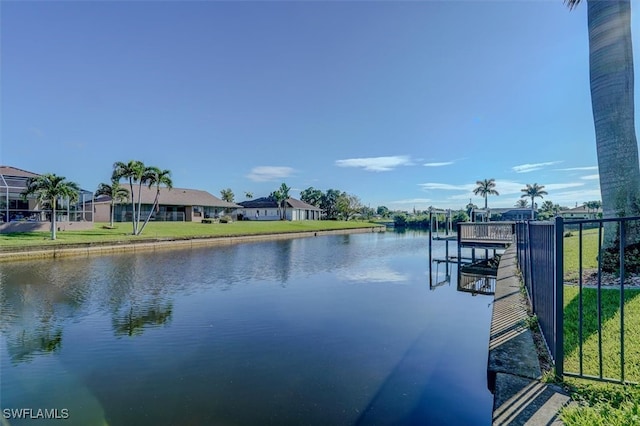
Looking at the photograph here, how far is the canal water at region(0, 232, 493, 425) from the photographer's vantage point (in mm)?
4332

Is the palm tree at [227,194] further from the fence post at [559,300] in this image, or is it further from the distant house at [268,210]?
the fence post at [559,300]

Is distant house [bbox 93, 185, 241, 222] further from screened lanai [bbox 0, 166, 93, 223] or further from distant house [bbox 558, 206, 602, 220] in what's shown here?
distant house [bbox 558, 206, 602, 220]

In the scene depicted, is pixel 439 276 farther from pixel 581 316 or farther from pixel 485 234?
pixel 581 316

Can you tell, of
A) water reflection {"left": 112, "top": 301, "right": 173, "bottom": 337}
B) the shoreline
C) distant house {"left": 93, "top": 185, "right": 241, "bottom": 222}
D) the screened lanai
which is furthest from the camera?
distant house {"left": 93, "top": 185, "right": 241, "bottom": 222}

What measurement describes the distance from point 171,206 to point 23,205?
16.3 metres

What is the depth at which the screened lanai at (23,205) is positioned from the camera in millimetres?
24812

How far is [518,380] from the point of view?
10.8ft

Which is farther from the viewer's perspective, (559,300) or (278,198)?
(278,198)

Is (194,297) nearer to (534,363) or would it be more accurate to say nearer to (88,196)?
(534,363)

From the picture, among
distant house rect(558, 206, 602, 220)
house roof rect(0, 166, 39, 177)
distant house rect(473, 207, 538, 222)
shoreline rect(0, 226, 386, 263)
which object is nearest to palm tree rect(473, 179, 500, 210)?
distant house rect(473, 207, 538, 222)

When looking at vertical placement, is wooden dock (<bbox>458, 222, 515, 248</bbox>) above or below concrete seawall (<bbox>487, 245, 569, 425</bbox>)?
above

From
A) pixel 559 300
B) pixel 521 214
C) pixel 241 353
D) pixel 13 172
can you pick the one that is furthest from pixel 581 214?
pixel 13 172

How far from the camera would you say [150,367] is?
219 inches

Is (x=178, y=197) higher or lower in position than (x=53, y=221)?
higher
